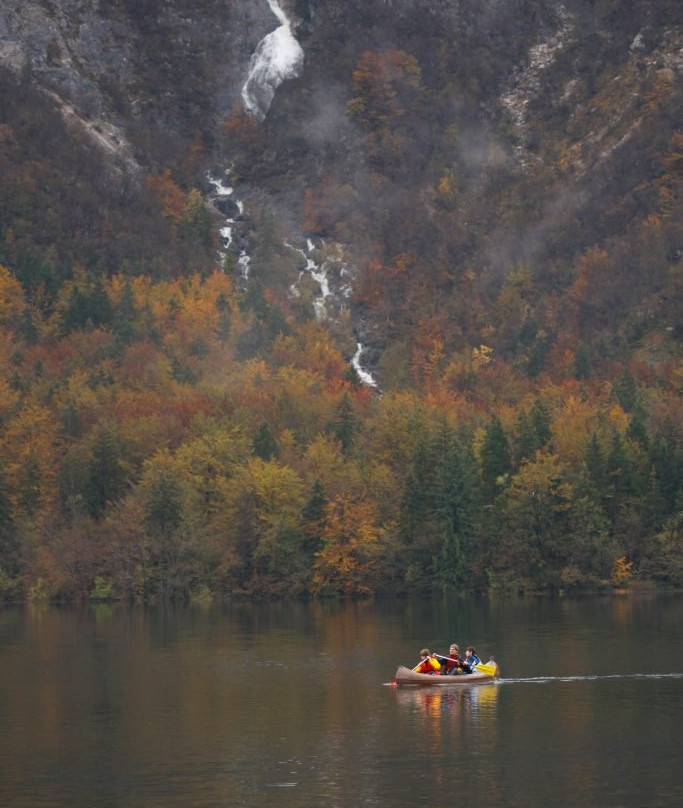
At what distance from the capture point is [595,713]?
71.2 m

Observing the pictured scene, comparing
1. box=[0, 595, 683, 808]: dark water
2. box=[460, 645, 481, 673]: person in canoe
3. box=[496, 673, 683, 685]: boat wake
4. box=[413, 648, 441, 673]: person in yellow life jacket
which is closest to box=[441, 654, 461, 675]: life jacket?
box=[460, 645, 481, 673]: person in canoe

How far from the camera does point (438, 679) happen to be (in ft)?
266

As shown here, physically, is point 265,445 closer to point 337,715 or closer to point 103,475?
point 103,475

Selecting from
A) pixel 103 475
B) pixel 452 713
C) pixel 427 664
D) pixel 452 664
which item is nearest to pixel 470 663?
pixel 452 664

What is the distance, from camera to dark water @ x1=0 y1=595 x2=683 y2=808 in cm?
5872

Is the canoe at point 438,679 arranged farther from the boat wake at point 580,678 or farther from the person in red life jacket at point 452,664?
the boat wake at point 580,678

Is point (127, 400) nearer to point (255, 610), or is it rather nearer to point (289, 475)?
point (289, 475)

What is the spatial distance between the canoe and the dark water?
51 centimetres

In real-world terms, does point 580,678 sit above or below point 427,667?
below

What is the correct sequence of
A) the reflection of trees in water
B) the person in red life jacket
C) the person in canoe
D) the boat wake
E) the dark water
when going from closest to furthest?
the dark water
the reflection of trees in water
the boat wake
the person in canoe
the person in red life jacket

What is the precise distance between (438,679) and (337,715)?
9.18 m

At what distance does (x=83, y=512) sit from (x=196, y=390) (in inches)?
1748

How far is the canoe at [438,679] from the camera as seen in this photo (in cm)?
8075

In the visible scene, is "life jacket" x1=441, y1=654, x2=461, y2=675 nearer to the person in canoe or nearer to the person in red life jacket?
the person in red life jacket
